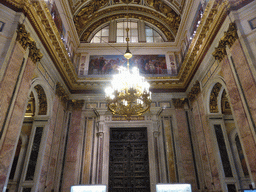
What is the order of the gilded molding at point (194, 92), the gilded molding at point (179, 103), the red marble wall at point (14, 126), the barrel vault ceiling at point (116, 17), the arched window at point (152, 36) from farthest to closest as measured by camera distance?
the arched window at point (152, 36) < the gilded molding at point (179, 103) < the gilded molding at point (194, 92) < the barrel vault ceiling at point (116, 17) < the red marble wall at point (14, 126)

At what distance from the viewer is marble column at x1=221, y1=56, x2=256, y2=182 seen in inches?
153

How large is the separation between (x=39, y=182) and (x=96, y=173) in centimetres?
215

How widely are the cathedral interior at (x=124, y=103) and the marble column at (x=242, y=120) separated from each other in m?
0.03

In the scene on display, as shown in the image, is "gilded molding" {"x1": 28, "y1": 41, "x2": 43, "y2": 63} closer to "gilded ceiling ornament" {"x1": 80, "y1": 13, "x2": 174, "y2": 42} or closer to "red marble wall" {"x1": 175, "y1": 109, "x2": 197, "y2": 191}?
"gilded ceiling ornament" {"x1": 80, "y1": 13, "x2": 174, "y2": 42}

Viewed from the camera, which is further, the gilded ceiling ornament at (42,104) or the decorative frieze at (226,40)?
the gilded ceiling ornament at (42,104)

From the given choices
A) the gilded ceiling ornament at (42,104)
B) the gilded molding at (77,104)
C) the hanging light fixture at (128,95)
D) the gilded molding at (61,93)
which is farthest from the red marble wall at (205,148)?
the gilded ceiling ornament at (42,104)

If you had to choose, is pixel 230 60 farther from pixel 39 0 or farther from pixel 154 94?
pixel 39 0

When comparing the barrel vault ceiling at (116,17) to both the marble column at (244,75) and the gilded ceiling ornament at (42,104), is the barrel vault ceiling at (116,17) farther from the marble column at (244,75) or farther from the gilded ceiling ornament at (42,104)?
the gilded ceiling ornament at (42,104)

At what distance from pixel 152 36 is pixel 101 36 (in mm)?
2744

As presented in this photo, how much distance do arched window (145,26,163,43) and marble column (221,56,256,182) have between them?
5.68 m

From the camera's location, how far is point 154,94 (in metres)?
8.51

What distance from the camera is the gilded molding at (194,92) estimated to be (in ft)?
23.2

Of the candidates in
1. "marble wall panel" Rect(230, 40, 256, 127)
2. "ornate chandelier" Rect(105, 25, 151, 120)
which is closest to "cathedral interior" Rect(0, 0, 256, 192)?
"marble wall panel" Rect(230, 40, 256, 127)

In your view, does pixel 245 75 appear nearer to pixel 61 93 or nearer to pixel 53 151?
pixel 61 93
